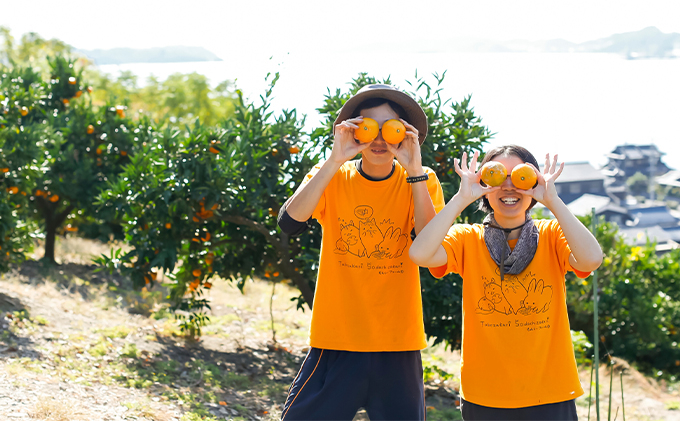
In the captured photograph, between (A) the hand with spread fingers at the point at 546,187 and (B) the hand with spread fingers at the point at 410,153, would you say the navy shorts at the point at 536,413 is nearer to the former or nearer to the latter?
(A) the hand with spread fingers at the point at 546,187

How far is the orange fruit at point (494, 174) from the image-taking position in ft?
6.76

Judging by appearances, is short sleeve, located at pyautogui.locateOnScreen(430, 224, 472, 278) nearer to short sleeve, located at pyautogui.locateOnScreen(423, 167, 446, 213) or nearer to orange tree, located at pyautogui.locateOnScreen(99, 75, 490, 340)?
short sleeve, located at pyautogui.locateOnScreen(423, 167, 446, 213)

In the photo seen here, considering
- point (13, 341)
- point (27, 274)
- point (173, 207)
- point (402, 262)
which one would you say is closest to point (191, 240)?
point (173, 207)

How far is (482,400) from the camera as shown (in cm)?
205

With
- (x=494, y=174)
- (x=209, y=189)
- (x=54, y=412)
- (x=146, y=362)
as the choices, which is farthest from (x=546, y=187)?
(x=146, y=362)

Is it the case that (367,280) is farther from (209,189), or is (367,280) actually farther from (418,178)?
(209,189)

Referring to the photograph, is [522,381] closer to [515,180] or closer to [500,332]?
[500,332]

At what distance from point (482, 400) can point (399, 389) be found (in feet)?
1.05

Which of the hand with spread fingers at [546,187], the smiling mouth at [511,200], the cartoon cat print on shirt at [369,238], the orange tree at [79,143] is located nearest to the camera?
the hand with spread fingers at [546,187]

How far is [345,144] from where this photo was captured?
223 cm

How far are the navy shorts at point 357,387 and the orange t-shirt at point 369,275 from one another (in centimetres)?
5

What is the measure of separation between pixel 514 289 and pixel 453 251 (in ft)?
0.86

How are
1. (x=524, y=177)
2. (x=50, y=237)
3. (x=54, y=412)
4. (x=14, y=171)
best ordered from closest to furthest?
1. (x=524, y=177)
2. (x=54, y=412)
3. (x=14, y=171)
4. (x=50, y=237)

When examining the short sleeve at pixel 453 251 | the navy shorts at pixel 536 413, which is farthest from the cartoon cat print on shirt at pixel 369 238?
the navy shorts at pixel 536 413
